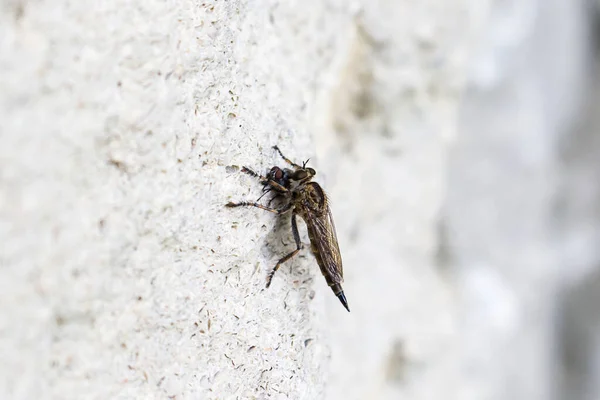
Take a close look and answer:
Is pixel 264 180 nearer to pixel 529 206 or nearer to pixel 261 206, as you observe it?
pixel 261 206

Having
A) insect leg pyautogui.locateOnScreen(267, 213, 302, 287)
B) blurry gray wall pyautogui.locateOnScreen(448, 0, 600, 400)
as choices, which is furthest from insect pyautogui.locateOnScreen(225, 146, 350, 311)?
blurry gray wall pyautogui.locateOnScreen(448, 0, 600, 400)

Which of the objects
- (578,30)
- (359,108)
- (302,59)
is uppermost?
(578,30)

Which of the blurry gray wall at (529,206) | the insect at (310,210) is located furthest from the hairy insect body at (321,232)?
the blurry gray wall at (529,206)

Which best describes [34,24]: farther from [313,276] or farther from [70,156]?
[313,276]

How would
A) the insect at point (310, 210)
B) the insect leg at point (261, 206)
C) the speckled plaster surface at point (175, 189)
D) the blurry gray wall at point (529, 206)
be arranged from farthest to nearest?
the blurry gray wall at point (529, 206) → the insect at point (310, 210) → the insect leg at point (261, 206) → the speckled plaster surface at point (175, 189)

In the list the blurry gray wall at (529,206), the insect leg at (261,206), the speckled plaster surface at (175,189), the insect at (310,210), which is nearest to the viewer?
the speckled plaster surface at (175,189)

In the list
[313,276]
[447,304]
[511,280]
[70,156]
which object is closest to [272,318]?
[313,276]

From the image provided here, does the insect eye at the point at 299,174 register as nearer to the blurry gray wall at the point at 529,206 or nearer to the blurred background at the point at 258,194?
the blurred background at the point at 258,194
